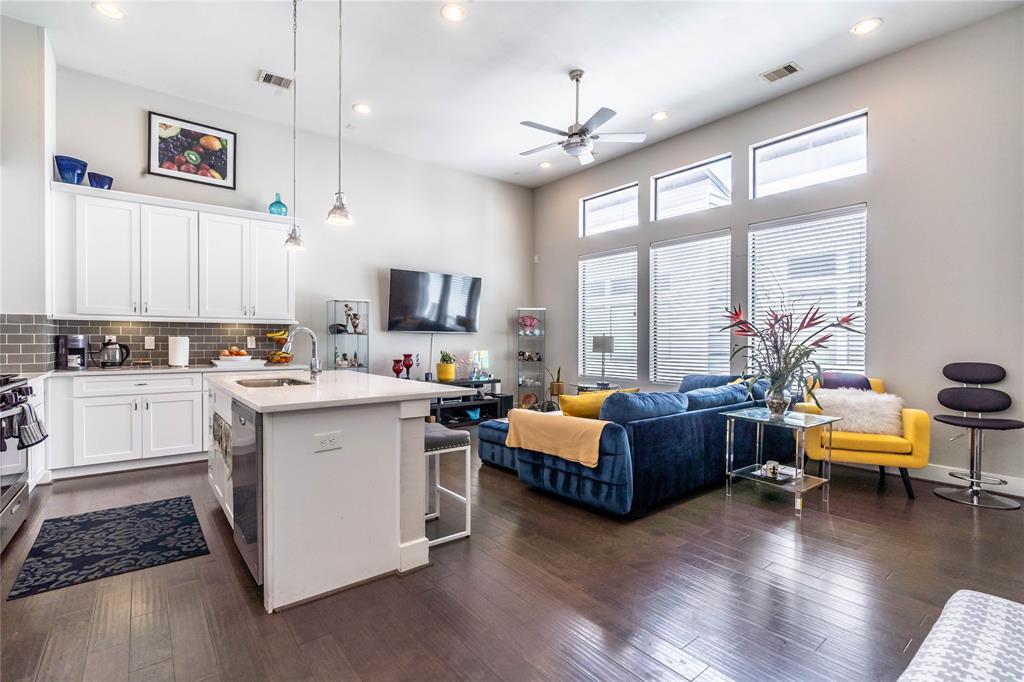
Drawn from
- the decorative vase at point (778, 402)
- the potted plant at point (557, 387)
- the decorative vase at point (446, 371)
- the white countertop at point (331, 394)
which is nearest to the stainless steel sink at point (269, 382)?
the white countertop at point (331, 394)

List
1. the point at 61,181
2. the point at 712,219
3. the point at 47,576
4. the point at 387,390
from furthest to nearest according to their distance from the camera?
the point at 712,219
the point at 61,181
the point at 387,390
the point at 47,576

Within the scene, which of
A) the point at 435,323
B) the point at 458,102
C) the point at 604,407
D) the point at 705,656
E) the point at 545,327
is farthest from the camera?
the point at 545,327

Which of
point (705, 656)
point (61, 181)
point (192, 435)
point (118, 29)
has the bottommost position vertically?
point (705, 656)

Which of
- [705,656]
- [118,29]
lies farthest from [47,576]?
[118,29]

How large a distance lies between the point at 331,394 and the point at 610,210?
569 centimetres

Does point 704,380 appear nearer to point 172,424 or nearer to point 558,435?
point 558,435

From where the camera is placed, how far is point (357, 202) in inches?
249

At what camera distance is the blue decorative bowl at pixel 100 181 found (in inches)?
175

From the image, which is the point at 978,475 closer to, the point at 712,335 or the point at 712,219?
the point at 712,335

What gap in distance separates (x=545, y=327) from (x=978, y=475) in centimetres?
544

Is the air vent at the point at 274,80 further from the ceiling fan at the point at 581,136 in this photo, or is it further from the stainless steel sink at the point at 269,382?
the stainless steel sink at the point at 269,382

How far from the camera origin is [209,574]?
2.53 meters

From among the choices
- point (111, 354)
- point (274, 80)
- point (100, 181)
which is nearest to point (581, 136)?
point (274, 80)

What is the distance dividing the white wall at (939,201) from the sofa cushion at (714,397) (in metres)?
1.42
